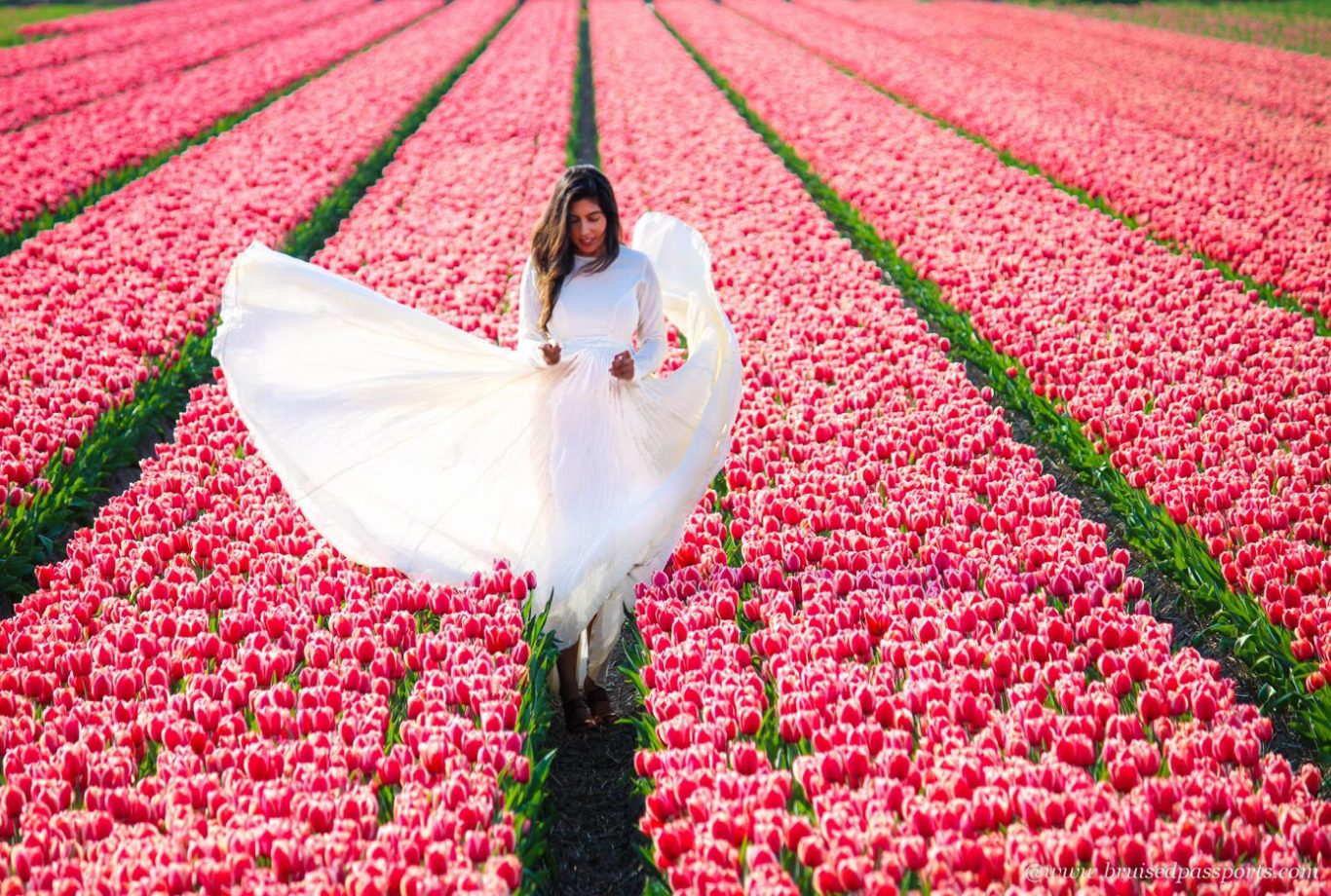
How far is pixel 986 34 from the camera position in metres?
32.1

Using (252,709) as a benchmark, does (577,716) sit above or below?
below

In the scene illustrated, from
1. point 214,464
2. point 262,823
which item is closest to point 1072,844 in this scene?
point 262,823

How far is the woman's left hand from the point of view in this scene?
15.5ft

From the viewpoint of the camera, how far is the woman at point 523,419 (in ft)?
15.5

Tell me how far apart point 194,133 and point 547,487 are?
50.0 ft

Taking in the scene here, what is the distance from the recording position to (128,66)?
24844mm

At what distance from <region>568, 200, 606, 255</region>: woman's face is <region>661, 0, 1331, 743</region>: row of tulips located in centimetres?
303

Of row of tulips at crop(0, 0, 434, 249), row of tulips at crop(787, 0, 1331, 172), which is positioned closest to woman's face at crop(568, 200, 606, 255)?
row of tulips at crop(0, 0, 434, 249)

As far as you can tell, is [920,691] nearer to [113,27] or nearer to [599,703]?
[599,703]

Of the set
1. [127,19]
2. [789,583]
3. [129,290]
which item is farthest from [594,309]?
[127,19]

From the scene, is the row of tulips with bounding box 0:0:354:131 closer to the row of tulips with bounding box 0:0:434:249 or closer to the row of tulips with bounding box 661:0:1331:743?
the row of tulips with bounding box 0:0:434:249

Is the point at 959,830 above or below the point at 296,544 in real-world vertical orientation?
above

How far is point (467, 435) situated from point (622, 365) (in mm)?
874

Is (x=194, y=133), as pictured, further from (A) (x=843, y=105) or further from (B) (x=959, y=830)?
(B) (x=959, y=830)
